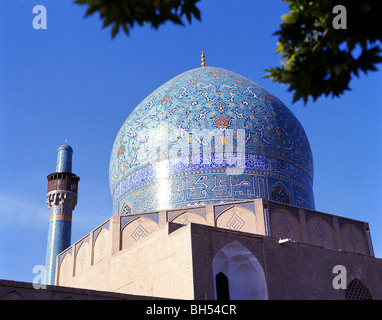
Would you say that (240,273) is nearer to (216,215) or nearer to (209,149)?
(216,215)

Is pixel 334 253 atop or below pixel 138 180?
below

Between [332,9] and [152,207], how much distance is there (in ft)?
24.7

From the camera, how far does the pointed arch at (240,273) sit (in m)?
7.44

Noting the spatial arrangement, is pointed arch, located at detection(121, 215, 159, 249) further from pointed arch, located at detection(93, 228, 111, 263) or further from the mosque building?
pointed arch, located at detection(93, 228, 111, 263)

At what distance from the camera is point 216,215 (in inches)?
363

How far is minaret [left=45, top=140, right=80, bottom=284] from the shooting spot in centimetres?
1236

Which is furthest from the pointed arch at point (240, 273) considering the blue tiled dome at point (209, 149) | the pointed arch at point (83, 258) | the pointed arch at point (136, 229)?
the pointed arch at point (83, 258)

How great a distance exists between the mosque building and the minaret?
0.28 ft

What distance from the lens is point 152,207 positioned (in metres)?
9.90

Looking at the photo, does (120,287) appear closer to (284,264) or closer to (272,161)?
(284,264)

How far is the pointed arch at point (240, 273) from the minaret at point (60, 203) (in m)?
5.69

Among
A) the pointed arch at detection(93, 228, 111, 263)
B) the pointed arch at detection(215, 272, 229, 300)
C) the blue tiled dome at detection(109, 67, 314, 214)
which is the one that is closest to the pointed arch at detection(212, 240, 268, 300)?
the pointed arch at detection(215, 272, 229, 300)

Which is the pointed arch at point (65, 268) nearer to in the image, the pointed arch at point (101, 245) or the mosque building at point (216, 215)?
the mosque building at point (216, 215)
